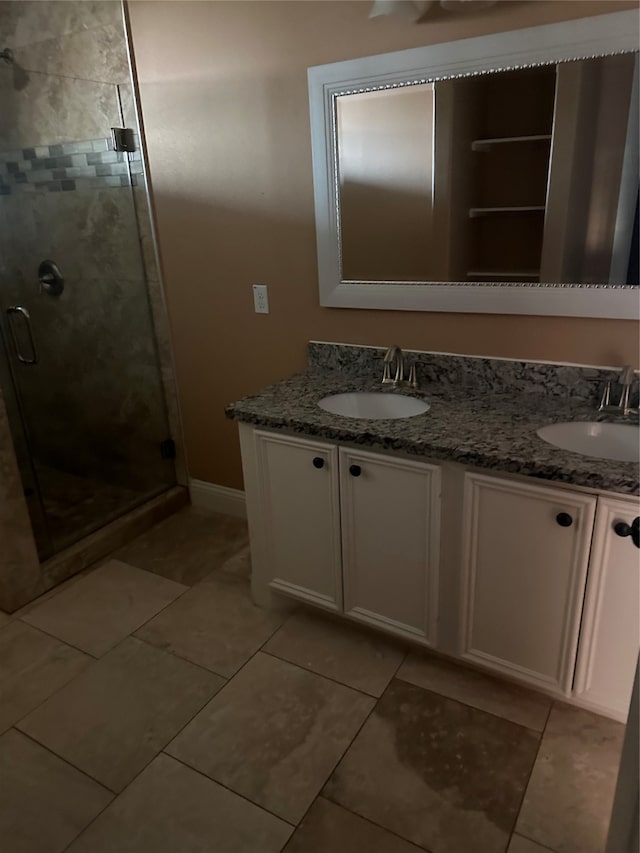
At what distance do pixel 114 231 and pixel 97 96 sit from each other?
0.53 m

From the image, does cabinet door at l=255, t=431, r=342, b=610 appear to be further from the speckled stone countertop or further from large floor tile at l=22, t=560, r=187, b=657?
large floor tile at l=22, t=560, r=187, b=657

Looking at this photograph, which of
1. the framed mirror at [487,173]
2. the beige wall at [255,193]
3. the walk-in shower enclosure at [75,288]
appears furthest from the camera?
the walk-in shower enclosure at [75,288]

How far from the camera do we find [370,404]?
6.84ft

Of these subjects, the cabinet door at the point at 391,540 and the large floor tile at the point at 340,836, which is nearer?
the large floor tile at the point at 340,836

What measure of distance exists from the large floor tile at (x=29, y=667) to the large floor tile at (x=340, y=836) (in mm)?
916

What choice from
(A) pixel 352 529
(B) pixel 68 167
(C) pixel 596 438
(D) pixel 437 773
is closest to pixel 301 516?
(A) pixel 352 529

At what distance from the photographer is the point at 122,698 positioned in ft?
5.98

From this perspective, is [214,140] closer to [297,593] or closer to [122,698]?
[297,593]

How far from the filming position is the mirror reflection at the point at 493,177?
1.62 m

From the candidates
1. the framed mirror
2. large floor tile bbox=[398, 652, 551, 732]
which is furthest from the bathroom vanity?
the framed mirror

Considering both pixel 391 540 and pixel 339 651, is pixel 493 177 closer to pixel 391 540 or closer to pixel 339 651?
pixel 391 540

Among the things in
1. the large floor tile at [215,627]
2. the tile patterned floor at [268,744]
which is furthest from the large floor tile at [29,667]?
the large floor tile at [215,627]

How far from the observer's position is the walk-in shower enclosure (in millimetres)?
2441

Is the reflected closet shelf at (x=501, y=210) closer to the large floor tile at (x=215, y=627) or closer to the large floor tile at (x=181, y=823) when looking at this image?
the large floor tile at (x=215, y=627)
